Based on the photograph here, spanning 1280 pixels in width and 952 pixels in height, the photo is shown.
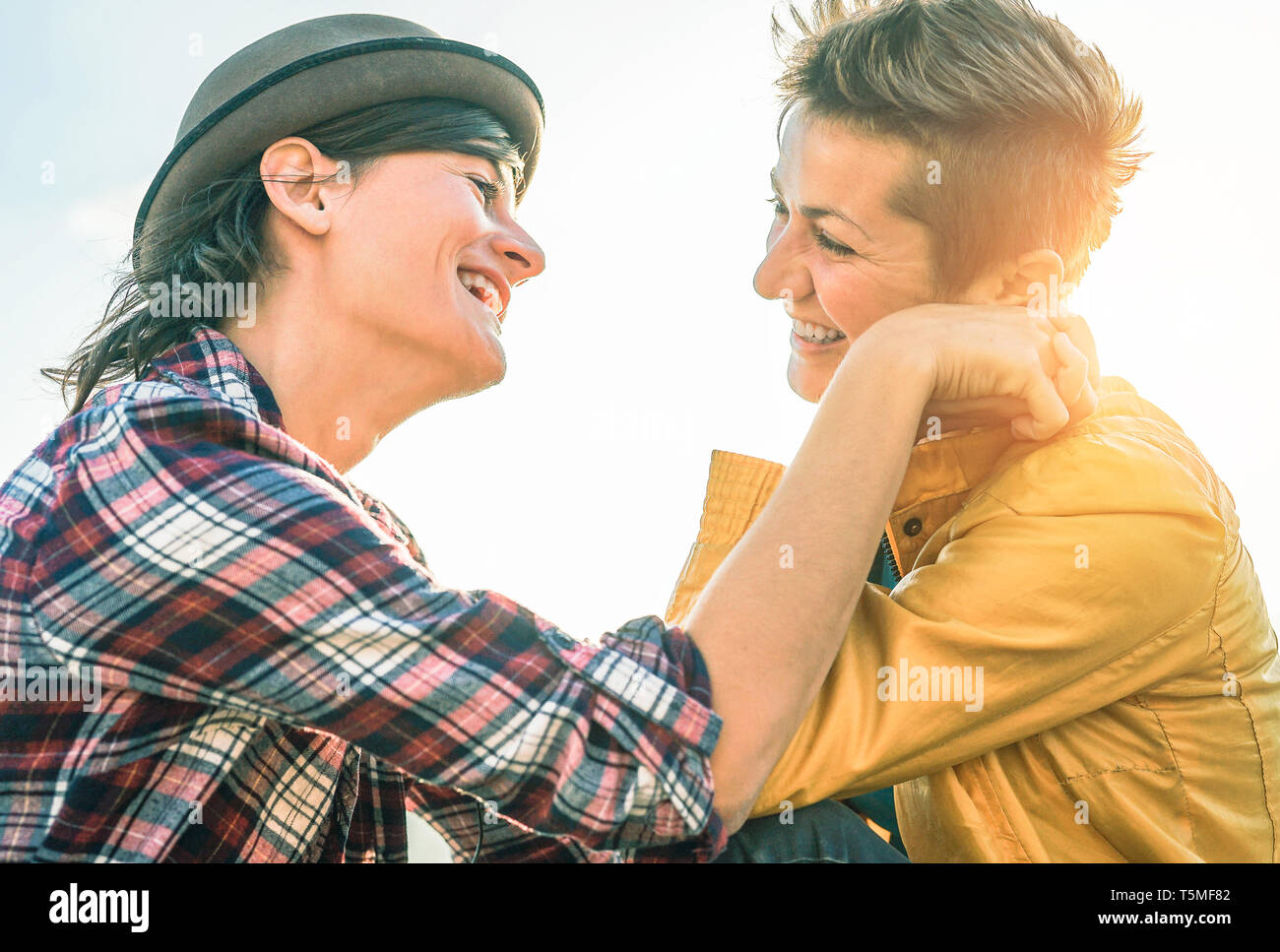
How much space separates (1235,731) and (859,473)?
995 millimetres

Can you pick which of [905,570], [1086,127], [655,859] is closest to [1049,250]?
[1086,127]

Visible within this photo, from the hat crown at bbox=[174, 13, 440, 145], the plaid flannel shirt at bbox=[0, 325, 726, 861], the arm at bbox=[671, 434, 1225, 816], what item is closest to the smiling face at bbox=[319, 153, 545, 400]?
the hat crown at bbox=[174, 13, 440, 145]

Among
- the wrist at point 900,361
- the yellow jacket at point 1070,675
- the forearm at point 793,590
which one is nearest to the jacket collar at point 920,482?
the yellow jacket at point 1070,675

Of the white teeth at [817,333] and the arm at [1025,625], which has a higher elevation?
the white teeth at [817,333]

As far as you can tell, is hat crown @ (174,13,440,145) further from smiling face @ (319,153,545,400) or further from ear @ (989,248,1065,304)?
ear @ (989,248,1065,304)

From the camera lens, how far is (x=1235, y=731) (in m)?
2.01

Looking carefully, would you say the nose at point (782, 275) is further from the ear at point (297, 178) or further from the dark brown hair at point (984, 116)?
the ear at point (297, 178)

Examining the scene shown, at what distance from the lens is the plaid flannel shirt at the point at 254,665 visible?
4.66 ft

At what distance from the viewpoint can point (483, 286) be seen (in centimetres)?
263

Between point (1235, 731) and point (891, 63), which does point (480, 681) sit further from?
point (891, 63)

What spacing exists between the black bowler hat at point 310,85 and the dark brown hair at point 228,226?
35mm

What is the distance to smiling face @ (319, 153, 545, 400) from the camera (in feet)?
7.74

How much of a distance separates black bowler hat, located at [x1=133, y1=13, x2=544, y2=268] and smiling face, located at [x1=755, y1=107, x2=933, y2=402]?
74 centimetres

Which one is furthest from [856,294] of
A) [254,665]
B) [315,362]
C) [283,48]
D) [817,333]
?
[254,665]
